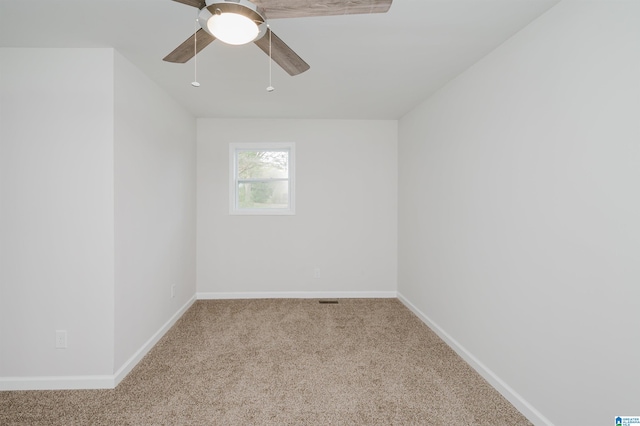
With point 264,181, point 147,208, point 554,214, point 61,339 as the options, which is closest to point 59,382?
point 61,339

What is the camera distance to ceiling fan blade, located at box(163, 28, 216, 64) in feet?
4.85

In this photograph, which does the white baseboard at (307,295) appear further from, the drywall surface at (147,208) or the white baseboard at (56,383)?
the white baseboard at (56,383)

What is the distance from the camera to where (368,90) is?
3.06 m

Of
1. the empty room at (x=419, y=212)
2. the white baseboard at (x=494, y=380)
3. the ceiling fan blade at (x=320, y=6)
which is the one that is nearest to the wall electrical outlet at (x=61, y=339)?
the empty room at (x=419, y=212)

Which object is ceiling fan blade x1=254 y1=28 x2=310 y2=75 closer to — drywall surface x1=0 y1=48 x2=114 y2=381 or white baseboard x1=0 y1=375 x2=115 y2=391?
drywall surface x1=0 y1=48 x2=114 y2=381

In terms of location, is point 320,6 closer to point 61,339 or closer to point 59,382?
point 61,339

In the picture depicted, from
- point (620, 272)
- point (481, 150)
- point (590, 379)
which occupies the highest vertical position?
point (481, 150)

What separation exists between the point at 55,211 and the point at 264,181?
244cm

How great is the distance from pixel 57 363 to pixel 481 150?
357 cm

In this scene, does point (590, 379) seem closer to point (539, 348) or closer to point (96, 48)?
point (539, 348)

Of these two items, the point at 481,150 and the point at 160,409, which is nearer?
the point at 160,409

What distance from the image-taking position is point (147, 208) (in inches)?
108

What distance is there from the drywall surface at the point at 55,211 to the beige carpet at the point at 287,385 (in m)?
0.34

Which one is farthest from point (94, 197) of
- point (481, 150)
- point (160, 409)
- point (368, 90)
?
point (481, 150)
